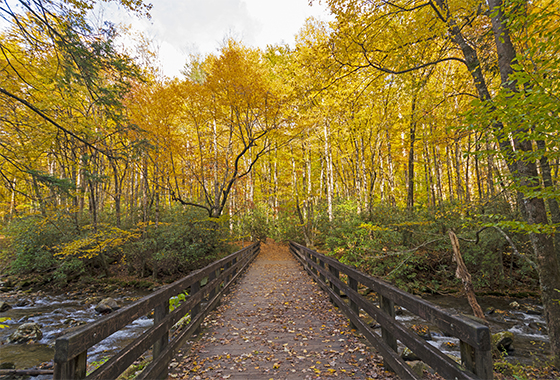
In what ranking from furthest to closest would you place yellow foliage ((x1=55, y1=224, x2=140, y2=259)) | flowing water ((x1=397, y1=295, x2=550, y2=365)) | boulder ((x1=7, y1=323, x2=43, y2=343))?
1. yellow foliage ((x1=55, y1=224, x2=140, y2=259))
2. boulder ((x1=7, y1=323, x2=43, y2=343))
3. flowing water ((x1=397, y1=295, x2=550, y2=365))

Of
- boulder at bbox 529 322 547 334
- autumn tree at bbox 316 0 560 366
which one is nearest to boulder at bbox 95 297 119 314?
autumn tree at bbox 316 0 560 366

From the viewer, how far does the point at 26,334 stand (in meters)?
7.70

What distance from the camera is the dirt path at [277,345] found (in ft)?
11.2

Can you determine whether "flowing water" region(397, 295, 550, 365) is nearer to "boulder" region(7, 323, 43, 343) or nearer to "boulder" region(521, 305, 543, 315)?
"boulder" region(521, 305, 543, 315)

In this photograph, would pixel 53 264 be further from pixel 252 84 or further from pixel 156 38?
pixel 156 38

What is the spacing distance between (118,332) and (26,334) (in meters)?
2.39

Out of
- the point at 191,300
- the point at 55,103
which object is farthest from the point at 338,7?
the point at 55,103

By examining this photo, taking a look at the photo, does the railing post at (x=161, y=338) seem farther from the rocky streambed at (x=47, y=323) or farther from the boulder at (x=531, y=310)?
the boulder at (x=531, y=310)

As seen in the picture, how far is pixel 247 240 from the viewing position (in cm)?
2356

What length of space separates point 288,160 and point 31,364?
2226 cm

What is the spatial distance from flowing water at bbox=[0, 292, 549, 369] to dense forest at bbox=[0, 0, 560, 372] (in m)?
1.17

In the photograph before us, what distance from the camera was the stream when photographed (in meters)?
6.48

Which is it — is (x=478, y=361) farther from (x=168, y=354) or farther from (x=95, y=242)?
(x=95, y=242)

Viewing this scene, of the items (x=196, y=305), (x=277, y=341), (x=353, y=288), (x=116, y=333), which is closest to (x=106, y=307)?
(x=116, y=333)
